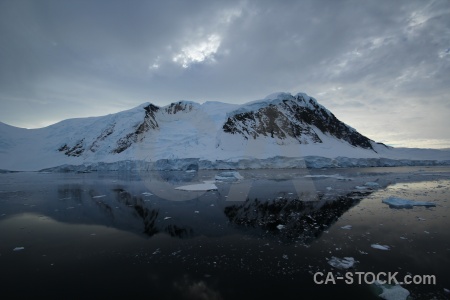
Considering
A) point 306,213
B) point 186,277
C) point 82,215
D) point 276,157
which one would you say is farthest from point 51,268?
point 276,157

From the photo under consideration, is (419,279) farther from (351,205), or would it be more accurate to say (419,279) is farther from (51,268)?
(51,268)

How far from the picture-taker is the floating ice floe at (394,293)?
3.94 m

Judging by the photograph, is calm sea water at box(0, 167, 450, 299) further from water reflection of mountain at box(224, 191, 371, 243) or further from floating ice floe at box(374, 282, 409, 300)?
floating ice floe at box(374, 282, 409, 300)

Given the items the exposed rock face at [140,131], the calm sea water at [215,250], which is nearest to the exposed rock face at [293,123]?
the exposed rock face at [140,131]

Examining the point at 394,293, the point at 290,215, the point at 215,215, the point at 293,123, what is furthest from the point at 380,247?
the point at 293,123

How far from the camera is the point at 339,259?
17.5 feet

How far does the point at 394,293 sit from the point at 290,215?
5.15m

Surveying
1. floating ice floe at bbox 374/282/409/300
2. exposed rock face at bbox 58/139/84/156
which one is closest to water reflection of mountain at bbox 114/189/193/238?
floating ice floe at bbox 374/282/409/300

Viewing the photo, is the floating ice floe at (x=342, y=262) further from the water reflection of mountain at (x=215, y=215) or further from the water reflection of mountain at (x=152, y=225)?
the water reflection of mountain at (x=152, y=225)

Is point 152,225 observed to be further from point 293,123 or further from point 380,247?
point 293,123

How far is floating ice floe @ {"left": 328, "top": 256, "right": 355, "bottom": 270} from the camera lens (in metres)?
5.02

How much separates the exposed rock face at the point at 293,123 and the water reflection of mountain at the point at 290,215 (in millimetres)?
43641

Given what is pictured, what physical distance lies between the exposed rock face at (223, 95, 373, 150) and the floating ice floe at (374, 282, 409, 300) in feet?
166

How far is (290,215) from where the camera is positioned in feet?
30.0
